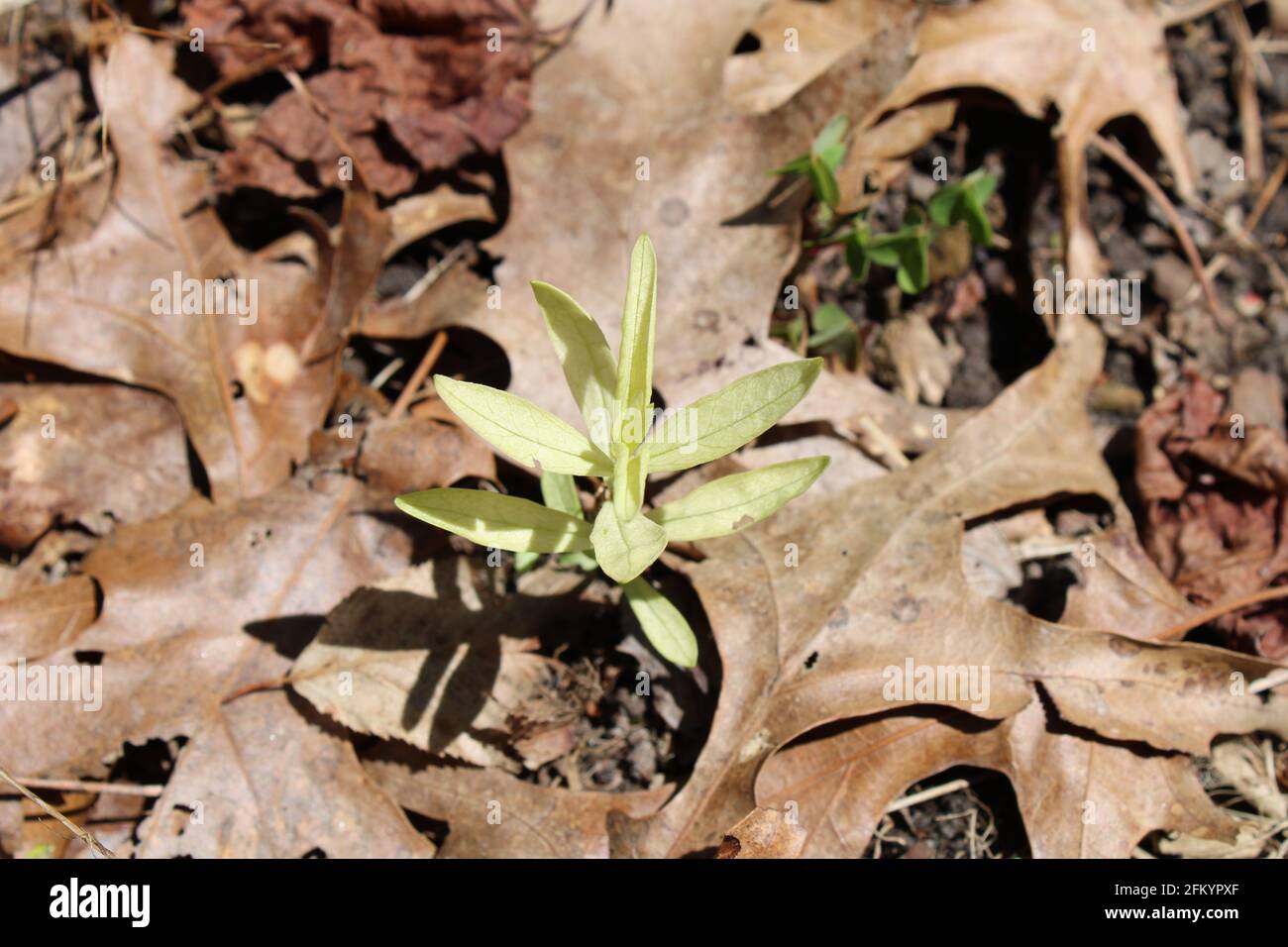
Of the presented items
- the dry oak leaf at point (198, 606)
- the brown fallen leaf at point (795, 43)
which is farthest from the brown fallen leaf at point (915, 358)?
the dry oak leaf at point (198, 606)

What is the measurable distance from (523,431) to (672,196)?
1.56m

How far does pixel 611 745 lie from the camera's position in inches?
129

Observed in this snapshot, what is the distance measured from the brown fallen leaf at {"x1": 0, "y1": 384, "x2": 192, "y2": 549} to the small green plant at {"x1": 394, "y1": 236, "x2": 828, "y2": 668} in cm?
155

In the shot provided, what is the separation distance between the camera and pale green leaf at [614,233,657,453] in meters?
2.25

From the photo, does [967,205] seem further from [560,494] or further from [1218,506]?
[560,494]

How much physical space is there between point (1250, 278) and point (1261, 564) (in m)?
1.46

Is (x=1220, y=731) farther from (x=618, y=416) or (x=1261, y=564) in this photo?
(x=618, y=416)

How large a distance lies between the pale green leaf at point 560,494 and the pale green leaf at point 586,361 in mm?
357

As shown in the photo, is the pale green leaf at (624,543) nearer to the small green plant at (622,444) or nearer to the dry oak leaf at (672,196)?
the small green plant at (622,444)

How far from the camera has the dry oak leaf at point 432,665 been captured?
298 cm

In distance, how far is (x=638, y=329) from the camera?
227cm

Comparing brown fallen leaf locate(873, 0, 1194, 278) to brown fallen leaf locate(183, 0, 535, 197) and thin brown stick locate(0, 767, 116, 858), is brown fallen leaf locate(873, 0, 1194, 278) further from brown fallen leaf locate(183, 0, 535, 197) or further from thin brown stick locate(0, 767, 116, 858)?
thin brown stick locate(0, 767, 116, 858)

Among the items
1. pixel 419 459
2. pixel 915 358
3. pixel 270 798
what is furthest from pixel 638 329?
pixel 915 358
